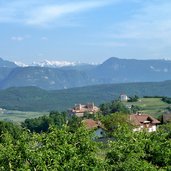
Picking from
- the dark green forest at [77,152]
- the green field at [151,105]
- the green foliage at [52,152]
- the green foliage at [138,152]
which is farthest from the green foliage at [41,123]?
the green foliage at [52,152]

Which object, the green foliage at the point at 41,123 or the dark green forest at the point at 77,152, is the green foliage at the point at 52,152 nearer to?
the dark green forest at the point at 77,152

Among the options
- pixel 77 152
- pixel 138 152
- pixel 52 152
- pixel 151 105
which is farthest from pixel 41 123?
pixel 52 152

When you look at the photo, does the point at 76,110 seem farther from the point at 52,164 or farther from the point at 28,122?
the point at 52,164

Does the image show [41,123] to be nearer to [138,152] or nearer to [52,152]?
[138,152]

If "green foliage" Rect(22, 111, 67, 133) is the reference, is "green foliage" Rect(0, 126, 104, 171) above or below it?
above

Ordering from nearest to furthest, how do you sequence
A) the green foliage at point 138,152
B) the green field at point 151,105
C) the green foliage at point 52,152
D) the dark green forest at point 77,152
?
the green foliage at point 52,152, the dark green forest at point 77,152, the green foliage at point 138,152, the green field at point 151,105

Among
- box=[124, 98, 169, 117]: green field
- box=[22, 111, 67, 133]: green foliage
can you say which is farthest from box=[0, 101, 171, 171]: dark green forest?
box=[124, 98, 169, 117]: green field

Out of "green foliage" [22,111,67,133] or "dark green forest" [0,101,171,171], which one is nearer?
"dark green forest" [0,101,171,171]

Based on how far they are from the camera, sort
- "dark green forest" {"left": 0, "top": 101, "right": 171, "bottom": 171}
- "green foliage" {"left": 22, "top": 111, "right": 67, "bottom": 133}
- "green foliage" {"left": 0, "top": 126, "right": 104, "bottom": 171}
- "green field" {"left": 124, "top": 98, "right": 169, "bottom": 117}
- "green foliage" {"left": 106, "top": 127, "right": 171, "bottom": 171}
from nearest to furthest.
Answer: "green foliage" {"left": 0, "top": 126, "right": 104, "bottom": 171} < "dark green forest" {"left": 0, "top": 101, "right": 171, "bottom": 171} < "green foliage" {"left": 106, "top": 127, "right": 171, "bottom": 171} < "green foliage" {"left": 22, "top": 111, "right": 67, "bottom": 133} < "green field" {"left": 124, "top": 98, "right": 169, "bottom": 117}

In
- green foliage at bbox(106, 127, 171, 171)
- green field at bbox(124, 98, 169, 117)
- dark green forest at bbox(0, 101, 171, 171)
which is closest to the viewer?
dark green forest at bbox(0, 101, 171, 171)

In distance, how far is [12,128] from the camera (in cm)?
7962

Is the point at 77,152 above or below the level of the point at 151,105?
above

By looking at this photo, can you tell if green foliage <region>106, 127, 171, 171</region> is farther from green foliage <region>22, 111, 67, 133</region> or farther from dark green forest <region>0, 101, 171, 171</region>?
green foliage <region>22, 111, 67, 133</region>

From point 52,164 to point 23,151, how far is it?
1.66m
